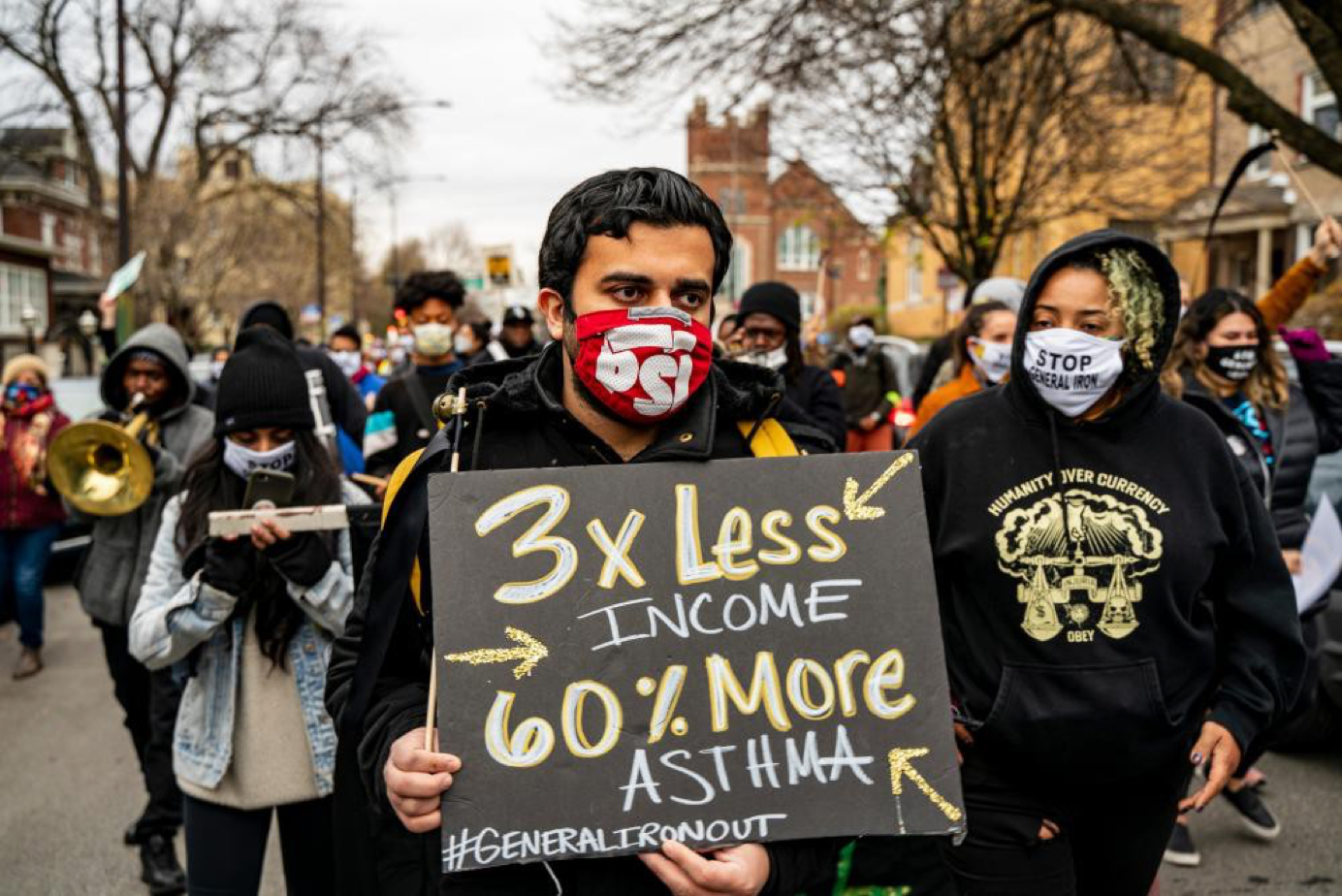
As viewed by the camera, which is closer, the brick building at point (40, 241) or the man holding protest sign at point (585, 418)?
the man holding protest sign at point (585, 418)

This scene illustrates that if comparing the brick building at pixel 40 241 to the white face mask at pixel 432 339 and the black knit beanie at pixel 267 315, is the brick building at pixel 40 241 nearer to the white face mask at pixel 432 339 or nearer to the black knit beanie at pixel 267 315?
the black knit beanie at pixel 267 315

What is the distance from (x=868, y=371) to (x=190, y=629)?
27.6ft

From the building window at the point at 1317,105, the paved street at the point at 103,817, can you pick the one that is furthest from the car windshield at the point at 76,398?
the building window at the point at 1317,105

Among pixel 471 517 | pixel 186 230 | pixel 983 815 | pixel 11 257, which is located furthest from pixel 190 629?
pixel 11 257

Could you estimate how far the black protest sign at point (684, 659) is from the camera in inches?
67.9

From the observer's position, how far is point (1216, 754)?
2.56 metres

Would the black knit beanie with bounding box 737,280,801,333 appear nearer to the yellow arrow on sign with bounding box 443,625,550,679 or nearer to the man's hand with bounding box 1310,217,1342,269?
the man's hand with bounding box 1310,217,1342,269

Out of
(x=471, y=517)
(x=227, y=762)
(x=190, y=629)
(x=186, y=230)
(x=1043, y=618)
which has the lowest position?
(x=227, y=762)

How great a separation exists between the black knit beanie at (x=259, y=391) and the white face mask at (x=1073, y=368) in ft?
6.95

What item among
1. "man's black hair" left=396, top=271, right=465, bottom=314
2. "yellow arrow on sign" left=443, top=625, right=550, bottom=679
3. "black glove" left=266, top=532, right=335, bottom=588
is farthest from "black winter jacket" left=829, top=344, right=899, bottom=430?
"yellow arrow on sign" left=443, top=625, right=550, bottom=679

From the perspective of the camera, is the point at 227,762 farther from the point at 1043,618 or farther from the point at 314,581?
the point at 1043,618

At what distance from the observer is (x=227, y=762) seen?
320 cm

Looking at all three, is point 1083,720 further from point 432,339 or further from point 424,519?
point 432,339

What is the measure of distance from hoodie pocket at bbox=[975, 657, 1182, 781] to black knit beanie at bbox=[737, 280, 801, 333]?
12.2 feet
